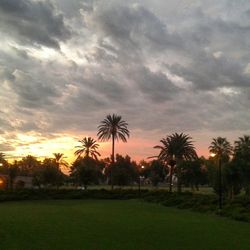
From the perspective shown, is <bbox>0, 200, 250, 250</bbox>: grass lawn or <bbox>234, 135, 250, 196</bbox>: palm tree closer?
<bbox>0, 200, 250, 250</bbox>: grass lawn

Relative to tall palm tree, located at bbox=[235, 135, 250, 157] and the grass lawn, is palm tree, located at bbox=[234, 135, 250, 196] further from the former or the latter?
the grass lawn

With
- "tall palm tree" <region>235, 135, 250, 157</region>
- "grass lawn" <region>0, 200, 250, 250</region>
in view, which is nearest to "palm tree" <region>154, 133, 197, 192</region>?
"tall palm tree" <region>235, 135, 250, 157</region>

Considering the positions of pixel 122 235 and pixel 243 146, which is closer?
→ pixel 122 235

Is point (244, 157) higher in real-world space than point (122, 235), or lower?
higher

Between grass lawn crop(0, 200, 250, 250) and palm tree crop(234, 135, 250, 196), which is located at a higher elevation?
palm tree crop(234, 135, 250, 196)

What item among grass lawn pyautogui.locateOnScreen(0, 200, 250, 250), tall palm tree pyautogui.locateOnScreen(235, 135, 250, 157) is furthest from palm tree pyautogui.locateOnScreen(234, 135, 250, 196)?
grass lawn pyautogui.locateOnScreen(0, 200, 250, 250)

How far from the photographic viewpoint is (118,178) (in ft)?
375

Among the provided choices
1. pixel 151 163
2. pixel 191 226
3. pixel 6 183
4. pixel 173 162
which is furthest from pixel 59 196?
pixel 151 163

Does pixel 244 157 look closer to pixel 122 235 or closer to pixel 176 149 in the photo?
pixel 176 149

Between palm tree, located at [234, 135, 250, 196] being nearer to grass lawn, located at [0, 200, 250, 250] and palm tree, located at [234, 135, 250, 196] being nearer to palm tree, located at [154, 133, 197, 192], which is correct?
palm tree, located at [154, 133, 197, 192]

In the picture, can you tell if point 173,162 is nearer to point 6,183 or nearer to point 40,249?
point 6,183

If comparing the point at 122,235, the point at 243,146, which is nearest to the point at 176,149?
the point at 243,146

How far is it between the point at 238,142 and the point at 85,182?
38199mm

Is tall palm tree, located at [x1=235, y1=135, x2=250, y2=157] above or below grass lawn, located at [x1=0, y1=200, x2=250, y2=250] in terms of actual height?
above
